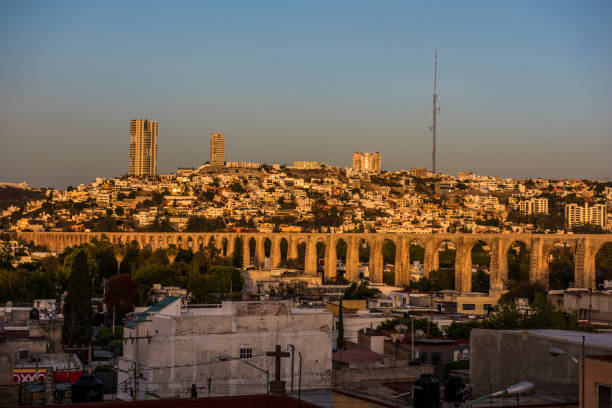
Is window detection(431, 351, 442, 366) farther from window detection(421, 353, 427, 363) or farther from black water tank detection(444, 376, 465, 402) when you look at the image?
black water tank detection(444, 376, 465, 402)

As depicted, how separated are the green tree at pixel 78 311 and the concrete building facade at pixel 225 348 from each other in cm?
1203

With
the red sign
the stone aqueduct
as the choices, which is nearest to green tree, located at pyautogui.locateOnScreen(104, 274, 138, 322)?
the red sign

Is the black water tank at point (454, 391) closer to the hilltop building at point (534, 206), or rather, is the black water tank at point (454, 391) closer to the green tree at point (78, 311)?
the green tree at point (78, 311)

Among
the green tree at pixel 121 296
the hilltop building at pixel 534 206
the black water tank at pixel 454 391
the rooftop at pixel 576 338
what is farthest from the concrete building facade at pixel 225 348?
the hilltop building at pixel 534 206

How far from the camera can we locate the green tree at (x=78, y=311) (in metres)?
29.9

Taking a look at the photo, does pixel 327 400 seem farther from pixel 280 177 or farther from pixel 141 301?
pixel 280 177

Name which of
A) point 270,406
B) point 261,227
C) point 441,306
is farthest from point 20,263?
point 261,227

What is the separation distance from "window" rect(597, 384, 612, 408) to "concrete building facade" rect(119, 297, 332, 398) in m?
7.59

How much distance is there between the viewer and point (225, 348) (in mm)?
17562

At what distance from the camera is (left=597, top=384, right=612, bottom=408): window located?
9789 millimetres

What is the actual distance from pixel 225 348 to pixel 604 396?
9.09 metres

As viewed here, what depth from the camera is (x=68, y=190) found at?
18812cm

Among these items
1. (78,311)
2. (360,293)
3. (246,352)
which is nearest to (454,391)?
(246,352)

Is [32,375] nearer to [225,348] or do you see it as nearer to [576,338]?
[225,348]
